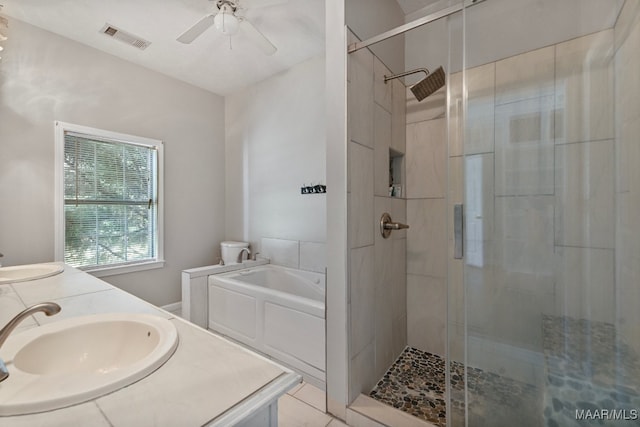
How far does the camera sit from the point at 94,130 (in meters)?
2.55

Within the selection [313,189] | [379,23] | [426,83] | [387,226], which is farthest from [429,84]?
[313,189]

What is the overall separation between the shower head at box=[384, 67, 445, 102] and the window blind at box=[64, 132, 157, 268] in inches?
105

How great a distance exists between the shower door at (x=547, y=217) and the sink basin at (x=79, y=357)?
134 centimetres

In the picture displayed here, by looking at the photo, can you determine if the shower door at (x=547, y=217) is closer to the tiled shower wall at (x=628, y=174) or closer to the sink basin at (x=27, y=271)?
the tiled shower wall at (x=628, y=174)

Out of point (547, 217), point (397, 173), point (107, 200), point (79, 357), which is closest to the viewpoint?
point (79, 357)

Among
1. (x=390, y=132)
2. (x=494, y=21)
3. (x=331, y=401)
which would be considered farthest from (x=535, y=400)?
(x=494, y=21)

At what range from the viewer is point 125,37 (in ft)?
7.89

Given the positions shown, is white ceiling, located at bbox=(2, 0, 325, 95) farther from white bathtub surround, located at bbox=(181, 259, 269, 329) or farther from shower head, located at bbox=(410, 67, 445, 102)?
white bathtub surround, located at bbox=(181, 259, 269, 329)

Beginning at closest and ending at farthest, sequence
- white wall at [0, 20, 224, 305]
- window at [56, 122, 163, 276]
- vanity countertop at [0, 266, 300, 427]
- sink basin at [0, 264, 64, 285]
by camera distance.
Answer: vanity countertop at [0, 266, 300, 427], sink basin at [0, 264, 64, 285], white wall at [0, 20, 224, 305], window at [56, 122, 163, 276]

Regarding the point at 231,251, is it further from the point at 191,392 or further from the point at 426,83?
the point at 191,392

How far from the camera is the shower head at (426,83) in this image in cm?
182

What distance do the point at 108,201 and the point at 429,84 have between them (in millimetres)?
3089

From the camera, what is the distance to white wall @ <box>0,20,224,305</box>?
2.16 meters

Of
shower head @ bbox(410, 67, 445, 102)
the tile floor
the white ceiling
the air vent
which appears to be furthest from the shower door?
the air vent
